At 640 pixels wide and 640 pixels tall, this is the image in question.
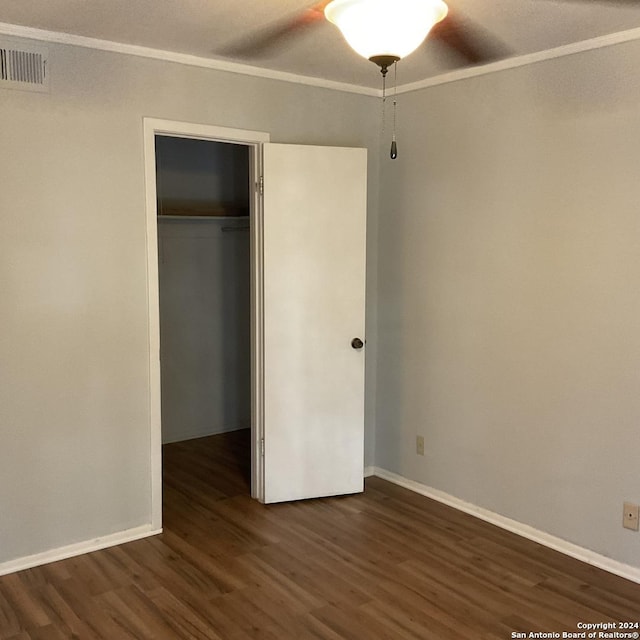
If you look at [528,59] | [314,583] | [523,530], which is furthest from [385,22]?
[523,530]

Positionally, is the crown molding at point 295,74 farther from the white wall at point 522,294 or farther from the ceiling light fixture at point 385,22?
the ceiling light fixture at point 385,22

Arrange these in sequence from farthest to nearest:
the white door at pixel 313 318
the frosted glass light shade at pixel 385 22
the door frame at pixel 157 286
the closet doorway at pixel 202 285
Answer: the closet doorway at pixel 202 285
the white door at pixel 313 318
the door frame at pixel 157 286
the frosted glass light shade at pixel 385 22

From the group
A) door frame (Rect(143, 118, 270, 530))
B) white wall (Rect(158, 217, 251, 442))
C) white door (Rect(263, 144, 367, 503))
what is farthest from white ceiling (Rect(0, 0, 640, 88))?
white wall (Rect(158, 217, 251, 442))

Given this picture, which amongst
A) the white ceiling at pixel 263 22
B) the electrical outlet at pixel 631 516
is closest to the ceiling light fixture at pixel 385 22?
the white ceiling at pixel 263 22

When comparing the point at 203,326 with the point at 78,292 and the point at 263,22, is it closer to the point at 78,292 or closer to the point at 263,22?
the point at 78,292

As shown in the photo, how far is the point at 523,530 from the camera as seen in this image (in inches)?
141

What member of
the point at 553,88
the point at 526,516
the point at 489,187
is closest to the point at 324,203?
the point at 489,187

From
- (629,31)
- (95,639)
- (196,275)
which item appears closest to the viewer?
(95,639)

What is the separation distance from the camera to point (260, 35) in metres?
3.06

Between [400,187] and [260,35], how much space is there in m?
1.44

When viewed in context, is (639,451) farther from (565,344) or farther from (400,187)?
(400,187)

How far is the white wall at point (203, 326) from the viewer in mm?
5219

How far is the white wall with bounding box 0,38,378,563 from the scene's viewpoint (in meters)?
3.09

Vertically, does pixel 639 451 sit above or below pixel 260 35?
below
